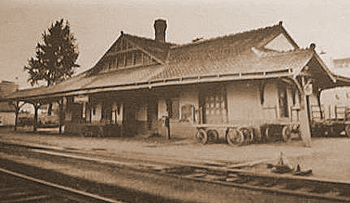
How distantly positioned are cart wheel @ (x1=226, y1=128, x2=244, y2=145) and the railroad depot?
4 centimetres

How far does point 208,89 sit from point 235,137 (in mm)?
3671

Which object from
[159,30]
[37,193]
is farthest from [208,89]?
[159,30]

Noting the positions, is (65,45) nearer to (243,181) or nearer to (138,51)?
(138,51)

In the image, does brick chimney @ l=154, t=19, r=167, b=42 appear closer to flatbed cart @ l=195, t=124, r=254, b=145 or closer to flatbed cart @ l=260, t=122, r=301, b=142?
flatbed cart @ l=195, t=124, r=254, b=145

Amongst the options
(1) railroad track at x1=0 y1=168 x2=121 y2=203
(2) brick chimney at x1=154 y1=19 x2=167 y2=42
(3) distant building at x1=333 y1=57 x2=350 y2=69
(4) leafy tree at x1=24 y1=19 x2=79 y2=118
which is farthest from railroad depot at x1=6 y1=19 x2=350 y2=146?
(3) distant building at x1=333 y1=57 x2=350 y2=69

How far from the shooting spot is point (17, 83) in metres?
50.0

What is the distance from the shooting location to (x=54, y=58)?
3788cm

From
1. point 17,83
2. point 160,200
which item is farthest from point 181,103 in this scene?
point 17,83

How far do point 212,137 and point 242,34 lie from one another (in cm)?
803

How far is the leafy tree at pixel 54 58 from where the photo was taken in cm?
3744

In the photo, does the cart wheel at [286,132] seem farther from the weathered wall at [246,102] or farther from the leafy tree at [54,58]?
the leafy tree at [54,58]

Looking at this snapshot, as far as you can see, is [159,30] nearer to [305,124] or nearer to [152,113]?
[152,113]

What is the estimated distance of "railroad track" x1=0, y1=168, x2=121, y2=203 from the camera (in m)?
4.20

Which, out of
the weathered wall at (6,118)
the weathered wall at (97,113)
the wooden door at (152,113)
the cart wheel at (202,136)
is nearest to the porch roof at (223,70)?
the wooden door at (152,113)
